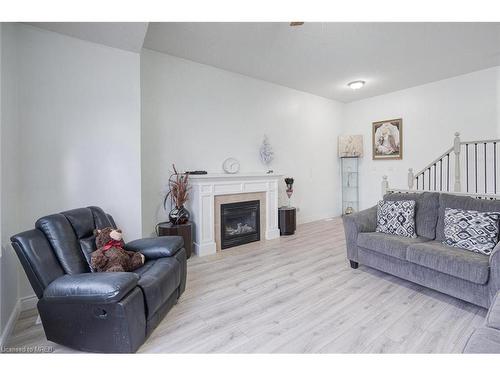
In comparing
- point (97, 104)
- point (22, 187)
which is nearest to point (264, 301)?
point (22, 187)

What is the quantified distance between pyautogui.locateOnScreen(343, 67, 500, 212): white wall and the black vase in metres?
4.59

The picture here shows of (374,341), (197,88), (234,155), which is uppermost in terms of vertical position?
(197,88)

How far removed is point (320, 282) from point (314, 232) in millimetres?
2196

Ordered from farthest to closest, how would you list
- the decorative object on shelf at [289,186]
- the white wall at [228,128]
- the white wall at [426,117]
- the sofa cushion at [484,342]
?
the decorative object on shelf at [289,186]
the white wall at [426,117]
the white wall at [228,128]
the sofa cushion at [484,342]

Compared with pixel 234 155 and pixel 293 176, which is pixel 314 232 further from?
pixel 234 155

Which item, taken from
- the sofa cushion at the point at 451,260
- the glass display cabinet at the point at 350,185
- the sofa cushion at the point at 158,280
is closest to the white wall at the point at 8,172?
the sofa cushion at the point at 158,280

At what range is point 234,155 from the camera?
446cm

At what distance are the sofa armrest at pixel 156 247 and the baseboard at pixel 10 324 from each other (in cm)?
93

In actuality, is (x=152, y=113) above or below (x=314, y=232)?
above

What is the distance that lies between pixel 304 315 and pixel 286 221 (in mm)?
2579

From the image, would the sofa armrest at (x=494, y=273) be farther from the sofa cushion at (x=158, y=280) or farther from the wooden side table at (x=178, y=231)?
the wooden side table at (x=178, y=231)

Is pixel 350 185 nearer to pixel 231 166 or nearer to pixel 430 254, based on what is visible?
pixel 231 166

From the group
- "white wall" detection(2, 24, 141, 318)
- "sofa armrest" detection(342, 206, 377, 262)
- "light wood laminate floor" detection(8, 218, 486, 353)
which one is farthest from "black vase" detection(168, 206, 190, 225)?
"sofa armrest" detection(342, 206, 377, 262)

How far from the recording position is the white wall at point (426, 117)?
169 inches
